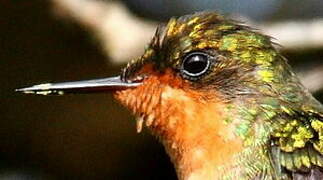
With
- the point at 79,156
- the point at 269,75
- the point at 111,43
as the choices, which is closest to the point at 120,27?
the point at 111,43

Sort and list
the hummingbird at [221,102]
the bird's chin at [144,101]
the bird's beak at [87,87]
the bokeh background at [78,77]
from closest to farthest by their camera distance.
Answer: the hummingbird at [221,102], the bird's chin at [144,101], the bird's beak at [87,87], the bokeh background at [78,77]

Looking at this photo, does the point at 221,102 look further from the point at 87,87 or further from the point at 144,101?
the point at 87,87

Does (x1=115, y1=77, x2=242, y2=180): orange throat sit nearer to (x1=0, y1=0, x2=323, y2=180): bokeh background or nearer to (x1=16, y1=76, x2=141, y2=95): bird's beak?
(x1=16, y1=76, x2=141, y2=95): bird's beak

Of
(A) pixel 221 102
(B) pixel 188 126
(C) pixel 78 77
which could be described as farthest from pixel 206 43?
(C) pixel 78 77

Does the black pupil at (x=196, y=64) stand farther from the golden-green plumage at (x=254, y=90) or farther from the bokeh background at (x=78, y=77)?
the bokeh background at (x=78, y=77)

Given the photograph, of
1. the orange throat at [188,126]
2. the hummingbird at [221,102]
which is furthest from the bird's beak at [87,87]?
the orange throat at [188,126]

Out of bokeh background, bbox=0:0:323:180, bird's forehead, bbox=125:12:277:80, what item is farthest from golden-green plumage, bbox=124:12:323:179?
bokeh background, bbox=0:0:323:180
